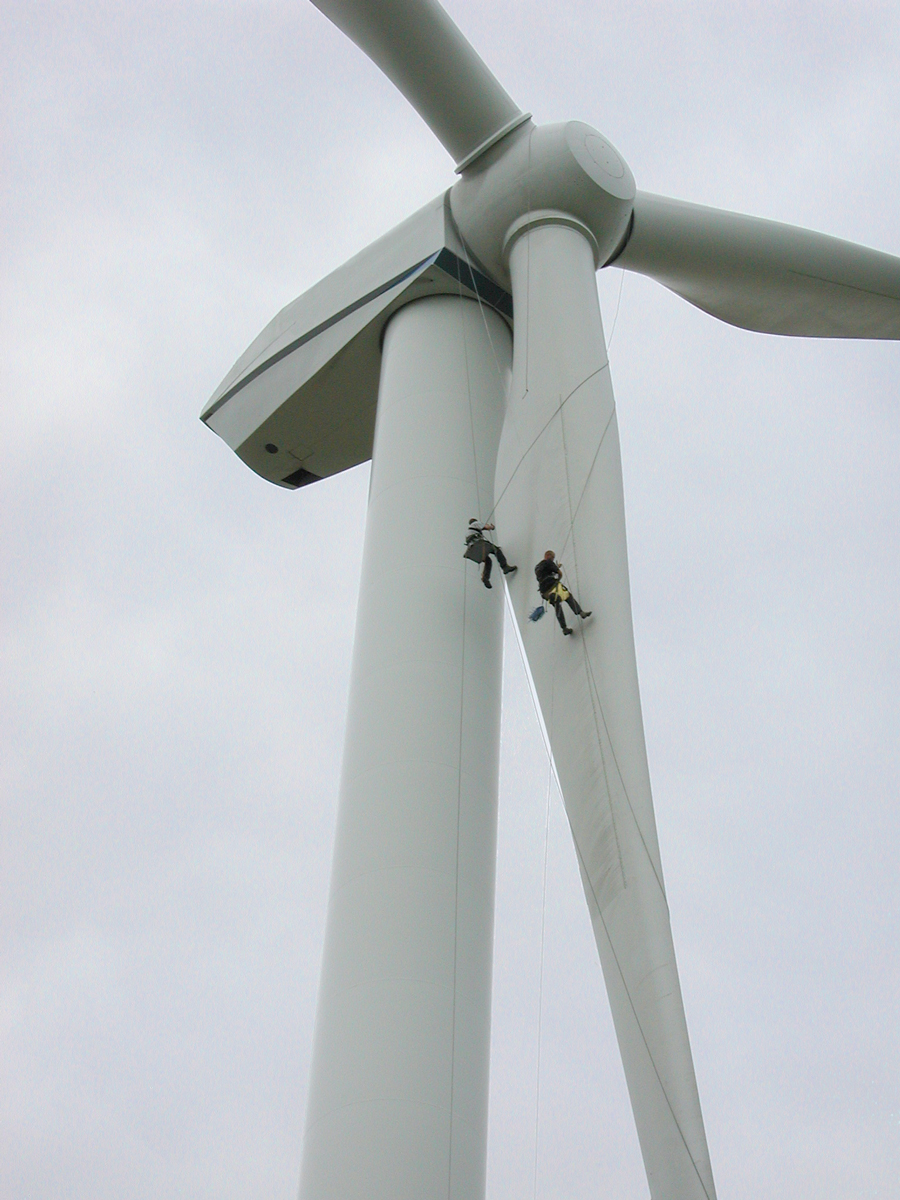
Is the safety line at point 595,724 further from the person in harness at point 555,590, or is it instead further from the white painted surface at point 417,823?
the white painted surface at point 417,823

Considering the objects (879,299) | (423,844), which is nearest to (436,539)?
(423,844)

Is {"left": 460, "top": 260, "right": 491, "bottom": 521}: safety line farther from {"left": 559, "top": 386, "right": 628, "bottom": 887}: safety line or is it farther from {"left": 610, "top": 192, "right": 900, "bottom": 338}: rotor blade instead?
{"left": 610, "top": 192, "right": 900, "bottom": 338}: rotor blade

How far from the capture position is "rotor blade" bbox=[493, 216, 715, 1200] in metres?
10.8

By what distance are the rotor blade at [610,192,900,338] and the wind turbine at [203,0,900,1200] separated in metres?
0.04

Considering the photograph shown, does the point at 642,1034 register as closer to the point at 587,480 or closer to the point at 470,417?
the point at 587,480

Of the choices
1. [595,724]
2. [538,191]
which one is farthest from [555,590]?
[538,191]

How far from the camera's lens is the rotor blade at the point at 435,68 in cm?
1655

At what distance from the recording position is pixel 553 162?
17.3 m

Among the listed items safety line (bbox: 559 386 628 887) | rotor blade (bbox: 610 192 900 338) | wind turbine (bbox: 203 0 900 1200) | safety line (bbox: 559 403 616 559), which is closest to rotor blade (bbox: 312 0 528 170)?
wind turbine (bbox: 203 0 900 1200)

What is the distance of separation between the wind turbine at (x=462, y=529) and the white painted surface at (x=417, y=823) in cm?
3

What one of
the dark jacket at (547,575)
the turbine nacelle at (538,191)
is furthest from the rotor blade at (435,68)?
the dark jacket at (547,575)

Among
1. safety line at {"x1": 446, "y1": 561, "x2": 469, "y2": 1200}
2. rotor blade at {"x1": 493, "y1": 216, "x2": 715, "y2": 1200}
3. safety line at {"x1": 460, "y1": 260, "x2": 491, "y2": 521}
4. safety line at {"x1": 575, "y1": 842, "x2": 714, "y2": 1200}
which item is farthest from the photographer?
safety line at {"x1": 460, "y1": 260, "x2": 491, "y2": 521}

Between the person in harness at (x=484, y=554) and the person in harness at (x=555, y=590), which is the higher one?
the person in harness at (x=484, y=554)

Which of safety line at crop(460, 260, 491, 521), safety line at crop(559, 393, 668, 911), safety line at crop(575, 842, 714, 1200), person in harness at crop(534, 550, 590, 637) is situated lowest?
safety line at crop(575, 842, 714, 1200)
